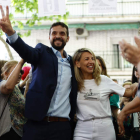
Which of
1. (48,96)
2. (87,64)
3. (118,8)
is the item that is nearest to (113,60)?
(118,8)

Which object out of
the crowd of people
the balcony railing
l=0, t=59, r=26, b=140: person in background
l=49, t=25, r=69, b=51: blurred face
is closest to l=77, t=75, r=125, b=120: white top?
the crowd of people

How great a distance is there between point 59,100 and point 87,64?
61 centimetres

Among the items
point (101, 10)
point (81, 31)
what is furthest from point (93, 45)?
point (101, 10)

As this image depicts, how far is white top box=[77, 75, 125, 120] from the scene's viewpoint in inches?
100

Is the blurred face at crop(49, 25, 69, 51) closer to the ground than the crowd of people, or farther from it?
farther from it

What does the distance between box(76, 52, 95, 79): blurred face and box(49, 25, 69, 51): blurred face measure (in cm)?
29

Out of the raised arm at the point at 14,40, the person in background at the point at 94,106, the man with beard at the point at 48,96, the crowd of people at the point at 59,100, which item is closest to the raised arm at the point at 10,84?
the crowd of people at the point at 59,100

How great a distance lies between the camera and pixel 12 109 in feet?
8.51

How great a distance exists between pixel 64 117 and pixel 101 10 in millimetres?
1343

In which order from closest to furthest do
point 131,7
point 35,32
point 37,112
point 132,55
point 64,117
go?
point 132,55 → point 37,112 → point 64,117 → point 131,7 → point 35,32

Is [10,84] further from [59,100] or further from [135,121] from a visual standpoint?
[135,121]

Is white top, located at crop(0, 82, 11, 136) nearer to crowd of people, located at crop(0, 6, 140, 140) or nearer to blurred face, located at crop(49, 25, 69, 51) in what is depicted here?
crowd of people, located at crop(0, 6, 140, 140)

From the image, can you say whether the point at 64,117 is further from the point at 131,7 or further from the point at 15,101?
the point at 131,7

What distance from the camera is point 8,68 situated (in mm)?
2785
